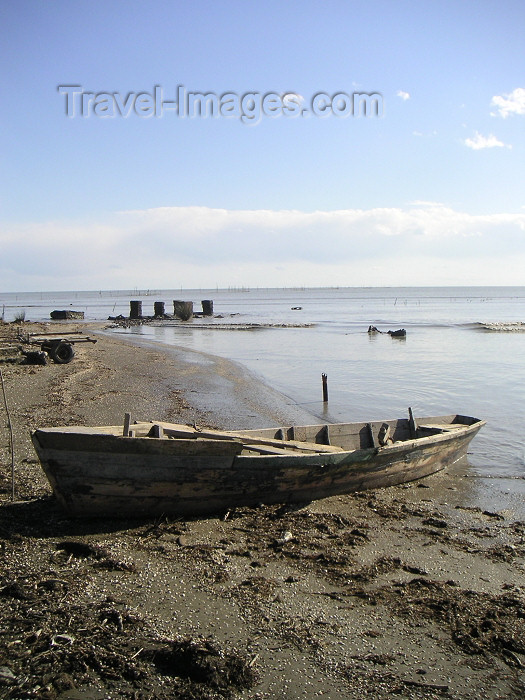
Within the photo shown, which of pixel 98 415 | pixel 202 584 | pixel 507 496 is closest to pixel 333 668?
pixel 202 584

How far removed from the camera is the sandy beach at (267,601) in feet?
12.8

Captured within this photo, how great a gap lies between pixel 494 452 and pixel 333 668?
Answer: 8375 millimetres

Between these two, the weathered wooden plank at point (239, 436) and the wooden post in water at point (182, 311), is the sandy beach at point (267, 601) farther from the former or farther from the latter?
the wooden post in water at point (182, 311)

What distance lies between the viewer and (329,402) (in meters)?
16.3

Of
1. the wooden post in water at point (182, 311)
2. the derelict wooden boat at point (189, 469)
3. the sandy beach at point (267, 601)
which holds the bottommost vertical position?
the sandy beach at point (267, 601)

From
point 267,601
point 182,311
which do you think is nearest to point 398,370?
point 267,601

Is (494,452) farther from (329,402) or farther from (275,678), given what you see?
(275,678)

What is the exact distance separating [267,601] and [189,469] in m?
2.03

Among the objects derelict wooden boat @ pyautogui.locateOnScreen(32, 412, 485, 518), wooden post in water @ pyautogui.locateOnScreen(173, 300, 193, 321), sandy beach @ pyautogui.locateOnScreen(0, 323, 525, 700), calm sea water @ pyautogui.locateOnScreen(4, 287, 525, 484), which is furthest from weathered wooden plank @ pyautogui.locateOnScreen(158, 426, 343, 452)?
wooden post in water @ pyautogui.locateOnScreen(173, 300, 193, 321)

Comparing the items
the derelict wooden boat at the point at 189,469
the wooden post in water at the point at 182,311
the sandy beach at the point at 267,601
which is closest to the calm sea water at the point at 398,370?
the derelict wooden boat at the point at 189,469

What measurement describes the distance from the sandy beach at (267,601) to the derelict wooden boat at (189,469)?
0.21m

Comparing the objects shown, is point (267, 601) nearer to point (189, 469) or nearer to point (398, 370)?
point (189, 469)

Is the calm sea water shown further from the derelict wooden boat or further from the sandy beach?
the sandy beach

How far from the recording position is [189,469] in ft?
21.5
